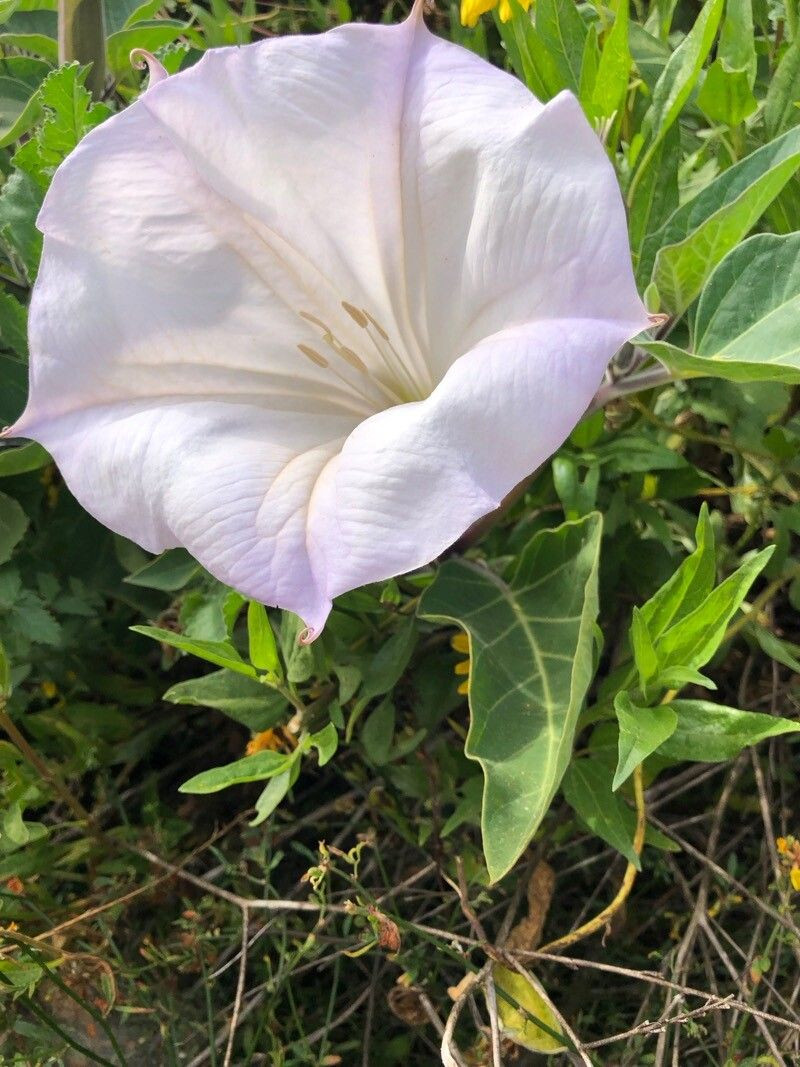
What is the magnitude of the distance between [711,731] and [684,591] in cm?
10

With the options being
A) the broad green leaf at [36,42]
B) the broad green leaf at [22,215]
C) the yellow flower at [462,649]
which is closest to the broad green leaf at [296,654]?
the yellow flower at [462,649]

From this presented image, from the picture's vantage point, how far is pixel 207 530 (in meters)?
0.60

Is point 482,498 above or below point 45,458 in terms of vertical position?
above

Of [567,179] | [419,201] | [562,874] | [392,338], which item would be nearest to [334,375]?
[392,338]

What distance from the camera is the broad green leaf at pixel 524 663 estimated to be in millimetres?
676

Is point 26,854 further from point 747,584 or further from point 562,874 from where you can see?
point 747,584

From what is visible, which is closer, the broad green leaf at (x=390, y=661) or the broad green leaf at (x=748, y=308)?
the broad green leaf at (x=748, y=308)

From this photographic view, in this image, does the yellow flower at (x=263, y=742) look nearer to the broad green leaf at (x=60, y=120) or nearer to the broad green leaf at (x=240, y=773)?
the broad green leaf at (x=240, y=773)

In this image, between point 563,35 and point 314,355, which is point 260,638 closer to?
point 314,355

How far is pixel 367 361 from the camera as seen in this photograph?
0.82 metres

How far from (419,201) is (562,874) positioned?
0.61m

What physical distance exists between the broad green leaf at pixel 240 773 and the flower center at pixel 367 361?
0.92 feet

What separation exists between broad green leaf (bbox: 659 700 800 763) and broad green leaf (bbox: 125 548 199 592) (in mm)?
403

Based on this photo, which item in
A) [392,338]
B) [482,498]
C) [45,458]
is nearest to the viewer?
[482,498]
